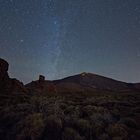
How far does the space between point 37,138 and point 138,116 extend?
28.1 ft

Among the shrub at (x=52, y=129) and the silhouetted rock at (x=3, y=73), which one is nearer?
the shrub at (x=52, y=129)

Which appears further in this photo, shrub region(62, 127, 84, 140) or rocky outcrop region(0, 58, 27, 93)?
rocky outcrop region(0, 58, 27, 93)

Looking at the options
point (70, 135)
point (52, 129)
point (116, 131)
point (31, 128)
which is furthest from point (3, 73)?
point (116, 131)

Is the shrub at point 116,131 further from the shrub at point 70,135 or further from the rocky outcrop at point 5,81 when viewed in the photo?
the rocky outcrop at point 5,81

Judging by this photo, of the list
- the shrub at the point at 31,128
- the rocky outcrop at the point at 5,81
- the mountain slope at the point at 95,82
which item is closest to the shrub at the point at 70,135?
the shrub at the point at 31,128

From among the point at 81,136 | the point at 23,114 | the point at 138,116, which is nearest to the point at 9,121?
the point at 23,114

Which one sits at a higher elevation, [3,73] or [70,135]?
[3,73]

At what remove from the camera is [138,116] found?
49.9 feet

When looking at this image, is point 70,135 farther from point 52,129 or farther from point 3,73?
point 3,73

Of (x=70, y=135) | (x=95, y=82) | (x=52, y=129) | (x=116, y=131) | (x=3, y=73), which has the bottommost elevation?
(x=70, y=135)

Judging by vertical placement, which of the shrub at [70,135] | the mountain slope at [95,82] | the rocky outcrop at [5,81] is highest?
the mountain slope at [95,82]

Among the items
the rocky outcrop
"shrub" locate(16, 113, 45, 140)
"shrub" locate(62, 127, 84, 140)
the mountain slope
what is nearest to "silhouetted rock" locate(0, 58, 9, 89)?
the rocky outcrop

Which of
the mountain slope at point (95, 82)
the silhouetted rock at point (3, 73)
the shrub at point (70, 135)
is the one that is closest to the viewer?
the shrub at point (70, 135)

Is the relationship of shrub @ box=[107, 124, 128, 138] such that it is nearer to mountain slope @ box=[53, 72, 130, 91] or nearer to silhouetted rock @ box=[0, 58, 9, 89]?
silhouetted rock @ box=[0, 58, 9, 89]
